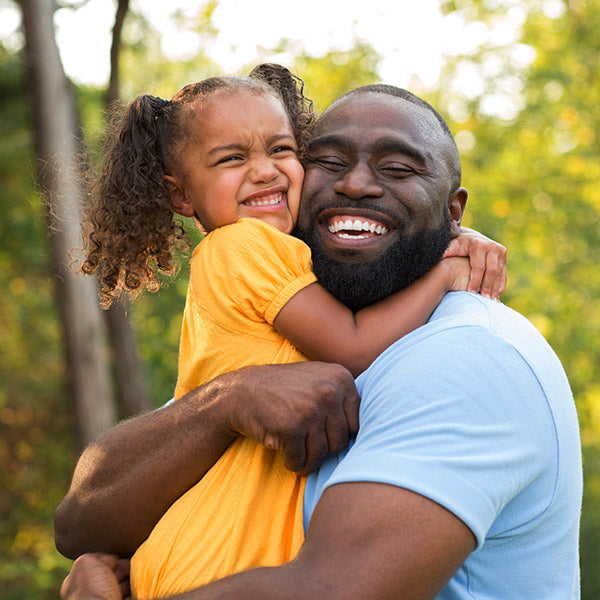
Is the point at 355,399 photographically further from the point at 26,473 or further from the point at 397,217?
the point at 26,473

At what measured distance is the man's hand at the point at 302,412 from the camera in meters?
2.08

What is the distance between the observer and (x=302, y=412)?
6.84 ft

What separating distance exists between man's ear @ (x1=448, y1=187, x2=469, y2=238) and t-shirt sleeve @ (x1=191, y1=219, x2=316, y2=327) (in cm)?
58

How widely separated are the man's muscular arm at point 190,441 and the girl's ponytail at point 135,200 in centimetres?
79

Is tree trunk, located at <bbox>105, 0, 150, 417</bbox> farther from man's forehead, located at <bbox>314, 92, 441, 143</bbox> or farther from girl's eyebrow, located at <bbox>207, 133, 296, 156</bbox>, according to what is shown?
man's forehead, located at <bbox>314, 92, 441, 143</bbox>

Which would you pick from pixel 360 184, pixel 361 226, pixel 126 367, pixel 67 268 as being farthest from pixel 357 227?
pixel 126 367

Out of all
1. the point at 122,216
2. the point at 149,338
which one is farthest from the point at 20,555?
the point at 122,216

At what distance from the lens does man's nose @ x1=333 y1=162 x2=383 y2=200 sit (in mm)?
2584

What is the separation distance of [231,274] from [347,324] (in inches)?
14.9

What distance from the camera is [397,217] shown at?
2.60 meters

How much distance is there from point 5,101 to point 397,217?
11.5m

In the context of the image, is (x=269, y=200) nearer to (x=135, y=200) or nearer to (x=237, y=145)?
(x=237, y=145)

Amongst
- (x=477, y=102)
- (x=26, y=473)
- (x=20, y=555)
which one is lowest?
(x=20, y=555)

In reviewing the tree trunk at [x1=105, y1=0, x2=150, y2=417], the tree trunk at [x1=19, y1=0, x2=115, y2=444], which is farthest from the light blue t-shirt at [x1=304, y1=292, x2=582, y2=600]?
the tree trunk at [x1=105, y1=0, x2=150, y2=417]
